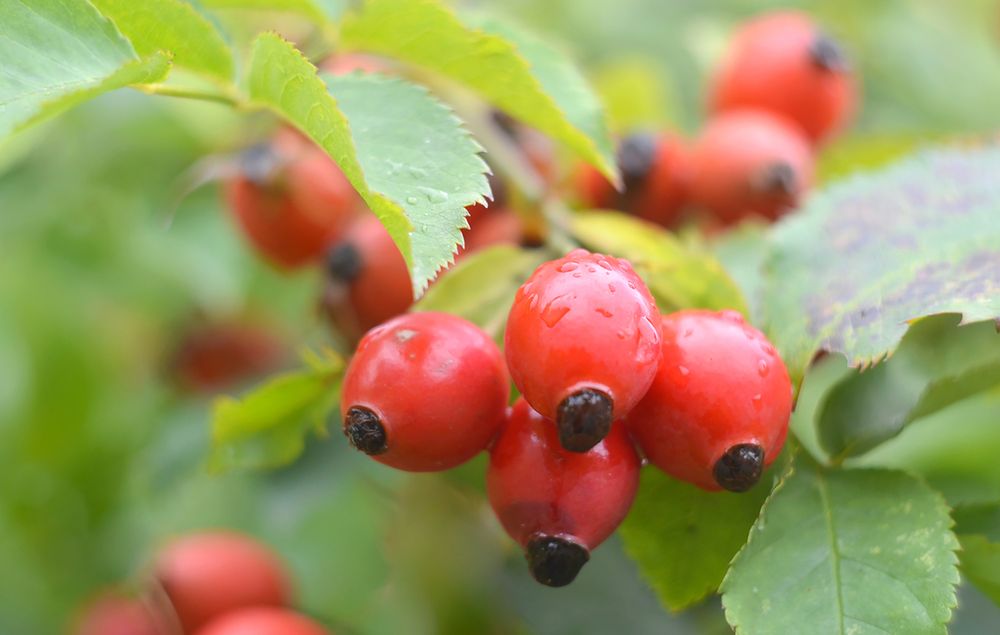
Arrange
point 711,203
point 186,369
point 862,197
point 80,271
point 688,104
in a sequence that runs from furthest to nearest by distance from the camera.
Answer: point 688,104, point 186,369, point 80,271, point 711,203, point 862,197

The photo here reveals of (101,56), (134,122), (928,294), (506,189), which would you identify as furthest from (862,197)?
(134,122)

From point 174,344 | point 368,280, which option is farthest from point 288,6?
point 174,344

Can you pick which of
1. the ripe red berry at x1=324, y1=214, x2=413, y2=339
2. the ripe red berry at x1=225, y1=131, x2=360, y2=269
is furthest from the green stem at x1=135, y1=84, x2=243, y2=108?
the ripe red berry at x1=225, y1=131, x2=360, y2=269

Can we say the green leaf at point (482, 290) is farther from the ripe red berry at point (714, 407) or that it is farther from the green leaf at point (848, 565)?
the green leaf at point (848, 565)

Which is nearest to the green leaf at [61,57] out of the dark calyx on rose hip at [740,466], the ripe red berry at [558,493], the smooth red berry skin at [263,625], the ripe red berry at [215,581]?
the ripe red berry at [558,493]

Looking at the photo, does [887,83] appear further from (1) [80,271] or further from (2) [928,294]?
(1) [80,271]
